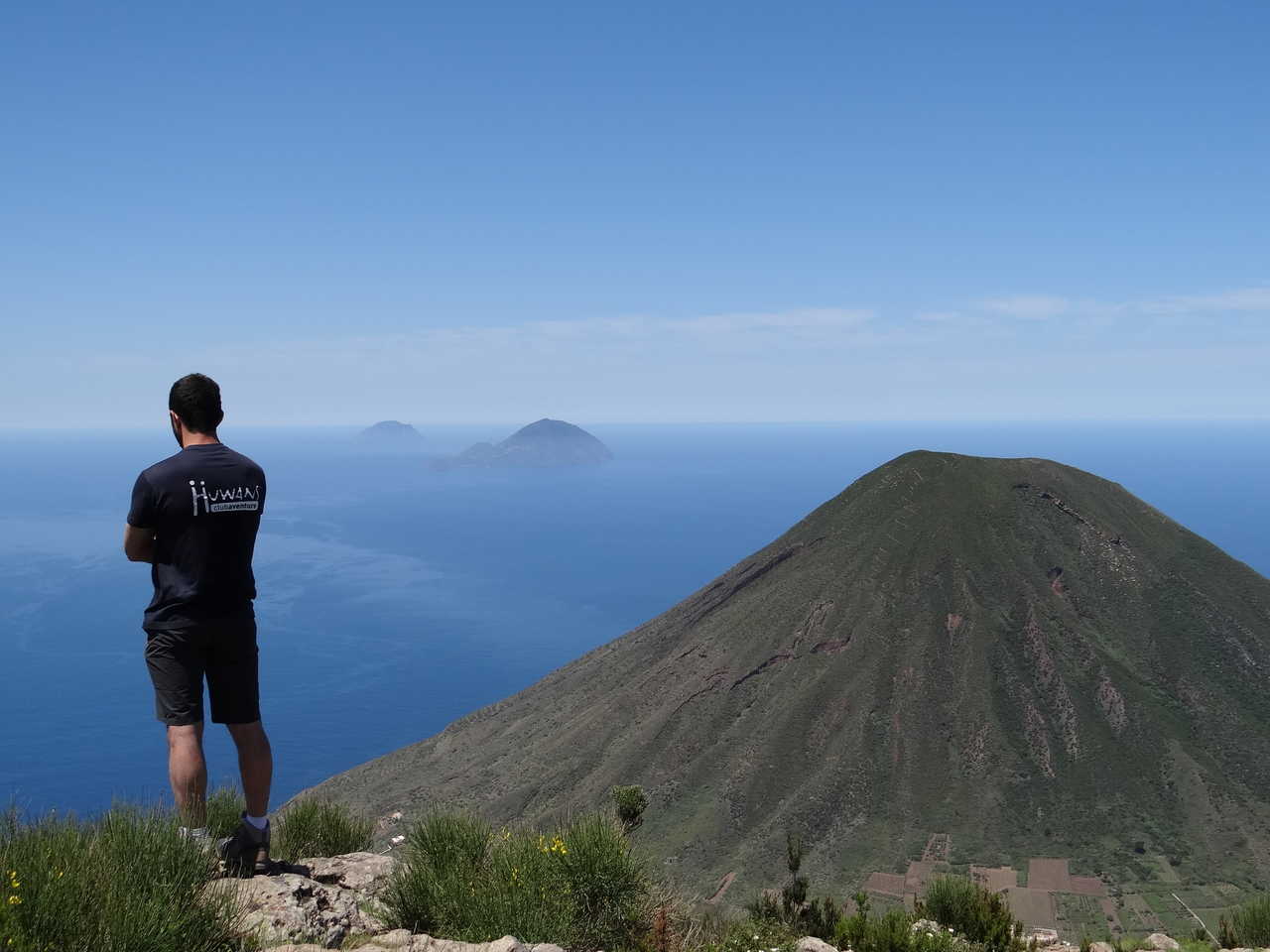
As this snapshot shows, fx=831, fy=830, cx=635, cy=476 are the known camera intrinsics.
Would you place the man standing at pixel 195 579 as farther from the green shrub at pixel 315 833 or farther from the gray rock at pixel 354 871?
A: the green shrub at pixel 315 833

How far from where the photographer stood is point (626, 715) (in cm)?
9306

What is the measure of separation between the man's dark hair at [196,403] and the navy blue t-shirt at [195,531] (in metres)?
0.30

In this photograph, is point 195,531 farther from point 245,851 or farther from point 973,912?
point 973,912

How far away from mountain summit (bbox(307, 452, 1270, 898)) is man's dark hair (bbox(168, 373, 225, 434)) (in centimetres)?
6567

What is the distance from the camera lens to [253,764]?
6.62 meters

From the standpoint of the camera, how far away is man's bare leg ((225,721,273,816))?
21.3 feet

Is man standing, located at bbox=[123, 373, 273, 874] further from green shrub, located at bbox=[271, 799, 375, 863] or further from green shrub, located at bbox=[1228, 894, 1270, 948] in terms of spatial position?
green shrub, located at bbox=[1228, 894, 1270, 948]

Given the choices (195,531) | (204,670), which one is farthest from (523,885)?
(195,531)

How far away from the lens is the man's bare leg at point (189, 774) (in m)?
6.08

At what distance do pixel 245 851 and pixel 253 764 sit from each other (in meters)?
0.69

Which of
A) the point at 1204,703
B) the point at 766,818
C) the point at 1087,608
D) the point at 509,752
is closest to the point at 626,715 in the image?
the point at 509,752

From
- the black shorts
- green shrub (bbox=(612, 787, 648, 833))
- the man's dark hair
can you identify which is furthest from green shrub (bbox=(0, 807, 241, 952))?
green shrub (bbox=(612, 787, 648, 833))

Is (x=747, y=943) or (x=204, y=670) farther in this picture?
(x=747, y=943)

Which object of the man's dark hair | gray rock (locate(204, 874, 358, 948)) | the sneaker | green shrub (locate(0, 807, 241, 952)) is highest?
the man's dark hair
